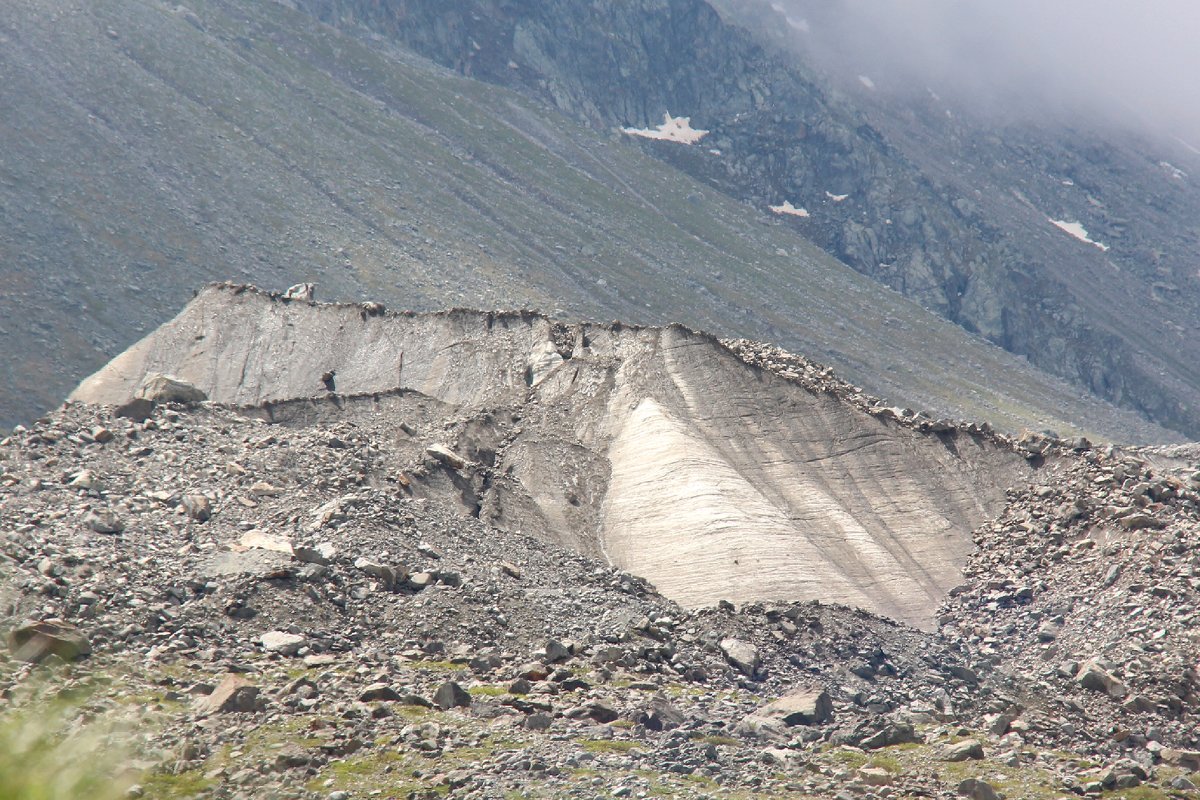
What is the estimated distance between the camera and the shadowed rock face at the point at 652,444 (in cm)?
4994

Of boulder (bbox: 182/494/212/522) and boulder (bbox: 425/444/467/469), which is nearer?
boulder (bbox: 182/494/212/522)

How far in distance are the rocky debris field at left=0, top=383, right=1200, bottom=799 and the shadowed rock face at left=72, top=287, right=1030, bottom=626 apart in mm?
2877

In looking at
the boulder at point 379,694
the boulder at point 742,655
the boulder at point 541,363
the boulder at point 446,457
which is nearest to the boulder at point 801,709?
the boulder at point 742,655

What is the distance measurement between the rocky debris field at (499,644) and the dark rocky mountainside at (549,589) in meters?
0.12

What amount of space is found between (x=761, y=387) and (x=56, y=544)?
3476 cm

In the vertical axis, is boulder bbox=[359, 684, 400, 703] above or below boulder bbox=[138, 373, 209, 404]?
below

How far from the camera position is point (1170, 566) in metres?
45.2

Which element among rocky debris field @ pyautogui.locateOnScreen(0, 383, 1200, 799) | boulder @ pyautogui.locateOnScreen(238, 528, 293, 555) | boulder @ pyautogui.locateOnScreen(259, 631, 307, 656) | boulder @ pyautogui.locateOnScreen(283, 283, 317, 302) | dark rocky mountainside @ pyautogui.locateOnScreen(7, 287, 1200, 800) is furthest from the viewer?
boulder @ pyautogui.locateOnScreen(283, 283, 317, 302)

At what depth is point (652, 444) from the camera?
56594 mm

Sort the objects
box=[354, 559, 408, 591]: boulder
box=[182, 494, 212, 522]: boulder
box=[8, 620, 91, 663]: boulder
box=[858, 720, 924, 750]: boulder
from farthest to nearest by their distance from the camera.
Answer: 1. box=[182, 494, 212, 522]: boulder
2. box=[354, 559, 408, 591]: boulder
3. box=[858, 720, 924, 750]: boulder
4. box=[8, 620, 91, 663]: boulder

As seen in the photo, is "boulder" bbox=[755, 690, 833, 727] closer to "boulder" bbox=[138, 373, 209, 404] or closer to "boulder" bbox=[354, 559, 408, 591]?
"boulder" bbox=[354, 559, 408, 591]

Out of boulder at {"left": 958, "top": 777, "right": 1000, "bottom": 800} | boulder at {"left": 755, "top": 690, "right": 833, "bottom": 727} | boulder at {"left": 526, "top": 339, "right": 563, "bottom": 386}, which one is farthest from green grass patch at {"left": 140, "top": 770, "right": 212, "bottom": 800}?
boulder at {"left": 526, "top": 339, "right": 563, "bottom": 386}

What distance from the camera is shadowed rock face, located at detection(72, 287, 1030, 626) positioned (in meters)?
49.9

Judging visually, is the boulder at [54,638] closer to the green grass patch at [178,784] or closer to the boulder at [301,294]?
the green grass patch at [178,784]
